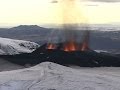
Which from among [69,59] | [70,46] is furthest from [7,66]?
[70,46]

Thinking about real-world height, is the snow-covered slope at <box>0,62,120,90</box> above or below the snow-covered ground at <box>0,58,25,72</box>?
above

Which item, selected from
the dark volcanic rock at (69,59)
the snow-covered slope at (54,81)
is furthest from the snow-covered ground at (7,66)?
the snow-covered slope at (54,81)

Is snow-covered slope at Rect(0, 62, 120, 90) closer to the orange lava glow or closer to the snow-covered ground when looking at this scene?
the snow-covered ground

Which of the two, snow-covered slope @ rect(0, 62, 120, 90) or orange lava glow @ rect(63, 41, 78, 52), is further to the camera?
orange lava glow @ rect(63, 41, 78, 52)

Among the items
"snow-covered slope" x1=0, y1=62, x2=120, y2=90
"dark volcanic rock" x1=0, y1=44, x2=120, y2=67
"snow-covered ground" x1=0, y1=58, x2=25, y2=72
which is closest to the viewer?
"snow-covered slope" x1=0, y1=62, x2=120, y2=90

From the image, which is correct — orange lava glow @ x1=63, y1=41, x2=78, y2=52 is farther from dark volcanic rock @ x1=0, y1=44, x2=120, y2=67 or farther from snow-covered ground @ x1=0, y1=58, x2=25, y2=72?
snow-covered ground @ x1=0, y1=58, x2=25, y2=72

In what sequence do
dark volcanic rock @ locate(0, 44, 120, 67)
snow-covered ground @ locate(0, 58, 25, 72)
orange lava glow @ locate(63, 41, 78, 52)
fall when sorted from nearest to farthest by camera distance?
snow-covered ground @ locate(0, 58, 25, 72) < dark volcanic rock @ locate(0, 44, 120, 67) < orange lava glow @ locate(63, 41, 78, 52)

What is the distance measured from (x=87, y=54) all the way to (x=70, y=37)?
8.52m

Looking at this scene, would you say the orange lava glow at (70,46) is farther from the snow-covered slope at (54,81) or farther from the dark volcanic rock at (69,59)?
the snow-covered slope at (54,81)

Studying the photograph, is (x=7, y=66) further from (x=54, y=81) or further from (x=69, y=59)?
(x=54, y=81)

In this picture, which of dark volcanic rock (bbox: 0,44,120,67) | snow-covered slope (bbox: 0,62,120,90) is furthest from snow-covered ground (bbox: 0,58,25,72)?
snow-covered slope (bbox: 0,62,120,90)

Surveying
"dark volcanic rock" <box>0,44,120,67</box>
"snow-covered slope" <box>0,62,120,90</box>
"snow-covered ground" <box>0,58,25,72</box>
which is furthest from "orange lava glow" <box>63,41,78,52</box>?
"snow-covered slope" <box>0,62,120,90</box>

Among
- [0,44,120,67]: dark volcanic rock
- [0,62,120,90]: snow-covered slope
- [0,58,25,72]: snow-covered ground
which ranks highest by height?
[0,62,120,90]: snow-covered slope

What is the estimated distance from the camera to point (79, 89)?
1914cm
